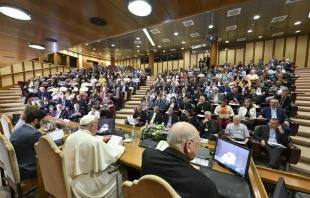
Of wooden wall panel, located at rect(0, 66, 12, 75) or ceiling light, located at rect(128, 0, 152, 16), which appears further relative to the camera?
wooden wall panel, located at rect(0, 66, 12, 75)

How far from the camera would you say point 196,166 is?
59.5 inches

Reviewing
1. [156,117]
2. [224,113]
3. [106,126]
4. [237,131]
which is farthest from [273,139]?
[106,126]

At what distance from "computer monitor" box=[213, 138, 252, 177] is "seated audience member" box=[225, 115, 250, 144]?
5.81ft

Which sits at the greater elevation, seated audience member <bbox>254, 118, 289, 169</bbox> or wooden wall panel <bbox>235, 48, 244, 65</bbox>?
wooden wall panel <bbox>235, 48, 244, 65</bbox>

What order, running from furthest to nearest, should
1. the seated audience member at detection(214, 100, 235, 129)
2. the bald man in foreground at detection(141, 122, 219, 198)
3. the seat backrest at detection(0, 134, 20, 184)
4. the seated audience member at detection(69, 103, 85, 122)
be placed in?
the seated audience member at detection(69, 103, 85, 122) < the seated audience member at detection(214, 100, 235, 129) < the seat backrest at detection(0, 134, 20, 184) < the bald man in foreground at detection(141, 122, 219, 198)

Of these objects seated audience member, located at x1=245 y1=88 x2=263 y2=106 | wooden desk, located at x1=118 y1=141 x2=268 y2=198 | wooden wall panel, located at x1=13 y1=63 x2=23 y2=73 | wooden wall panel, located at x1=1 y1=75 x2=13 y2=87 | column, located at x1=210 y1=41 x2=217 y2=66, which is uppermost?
column, located at x1=210 y1=41 x2=217 y2=66

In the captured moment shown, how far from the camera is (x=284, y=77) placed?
19.8ft

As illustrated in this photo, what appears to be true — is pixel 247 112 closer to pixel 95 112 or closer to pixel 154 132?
pixel 154 132

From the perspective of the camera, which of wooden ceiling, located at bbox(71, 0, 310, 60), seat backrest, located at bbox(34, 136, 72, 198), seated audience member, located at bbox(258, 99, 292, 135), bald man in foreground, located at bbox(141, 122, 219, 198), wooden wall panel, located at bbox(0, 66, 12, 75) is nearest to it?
bald man in foreground, located at bbox(141, 122, 219, 198)

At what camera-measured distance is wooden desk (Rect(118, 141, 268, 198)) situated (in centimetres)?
110

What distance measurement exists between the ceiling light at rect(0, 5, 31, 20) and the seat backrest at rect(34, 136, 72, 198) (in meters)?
1.50

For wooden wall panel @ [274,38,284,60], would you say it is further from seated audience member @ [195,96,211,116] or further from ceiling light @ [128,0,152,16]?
ceiling light @ [128,0,152,16]

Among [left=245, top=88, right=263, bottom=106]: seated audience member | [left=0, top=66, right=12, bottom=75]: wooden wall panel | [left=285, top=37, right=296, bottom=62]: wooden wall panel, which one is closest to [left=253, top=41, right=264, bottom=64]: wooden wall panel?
[left=285, top=37, right=296, bottom=62]: wooden wall panel

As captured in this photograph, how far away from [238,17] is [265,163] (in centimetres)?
674
